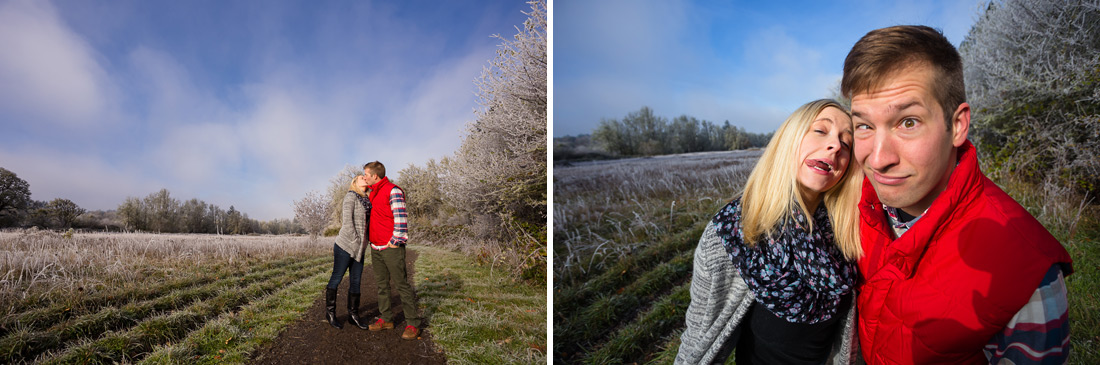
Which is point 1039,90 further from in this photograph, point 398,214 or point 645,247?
point 398,214

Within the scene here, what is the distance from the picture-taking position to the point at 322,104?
3148 millimetres

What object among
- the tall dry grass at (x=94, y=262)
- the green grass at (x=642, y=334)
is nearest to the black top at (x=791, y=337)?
the green grass at (x=642, y=334)

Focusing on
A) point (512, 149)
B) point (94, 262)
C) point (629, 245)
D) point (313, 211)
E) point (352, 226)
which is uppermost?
point (512, 149)

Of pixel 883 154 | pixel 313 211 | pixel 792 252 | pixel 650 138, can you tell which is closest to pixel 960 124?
pixel 883 154

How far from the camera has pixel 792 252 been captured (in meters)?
1.62

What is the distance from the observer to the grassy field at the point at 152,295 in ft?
6.68

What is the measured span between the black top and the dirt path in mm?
2148

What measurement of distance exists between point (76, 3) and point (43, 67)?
37 cm

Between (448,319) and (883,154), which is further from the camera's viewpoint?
(448,319)

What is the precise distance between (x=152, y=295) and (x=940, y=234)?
10.5 ft

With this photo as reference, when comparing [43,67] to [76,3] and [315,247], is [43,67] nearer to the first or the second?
[76,3]

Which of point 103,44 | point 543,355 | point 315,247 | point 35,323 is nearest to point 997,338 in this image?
point 543,355

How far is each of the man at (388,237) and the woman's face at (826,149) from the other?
252cm

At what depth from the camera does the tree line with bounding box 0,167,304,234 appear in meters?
2.21
